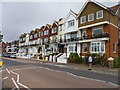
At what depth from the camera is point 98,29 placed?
23281 mm

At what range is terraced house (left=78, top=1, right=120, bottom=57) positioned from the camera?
21.3 metres

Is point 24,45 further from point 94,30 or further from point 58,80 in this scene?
point 58,80

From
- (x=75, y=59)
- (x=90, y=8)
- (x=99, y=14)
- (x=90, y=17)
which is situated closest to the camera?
(x=99, y=14)

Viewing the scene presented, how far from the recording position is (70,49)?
2914 cm

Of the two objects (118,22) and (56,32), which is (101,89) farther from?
(56,32)

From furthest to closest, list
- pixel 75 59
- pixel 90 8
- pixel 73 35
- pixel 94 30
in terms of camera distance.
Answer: pixel 73 35 < pixel 90 8 < pixel 94 30 < pixel 75 59

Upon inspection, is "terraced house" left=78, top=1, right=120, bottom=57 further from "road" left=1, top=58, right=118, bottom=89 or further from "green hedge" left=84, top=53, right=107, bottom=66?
"road" left=1, top=58, right=118, bottom=89

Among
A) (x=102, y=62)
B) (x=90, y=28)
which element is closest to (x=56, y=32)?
(x=90, y=28)

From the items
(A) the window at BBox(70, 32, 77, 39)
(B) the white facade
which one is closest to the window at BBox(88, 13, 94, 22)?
(B) the white facade

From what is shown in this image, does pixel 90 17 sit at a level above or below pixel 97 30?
above

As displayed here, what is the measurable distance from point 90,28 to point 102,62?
808 centimetres

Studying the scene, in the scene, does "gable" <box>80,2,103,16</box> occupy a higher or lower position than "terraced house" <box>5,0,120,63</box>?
higher

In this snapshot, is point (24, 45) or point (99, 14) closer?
point (99, 14)

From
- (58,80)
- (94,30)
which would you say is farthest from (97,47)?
(58,80)
